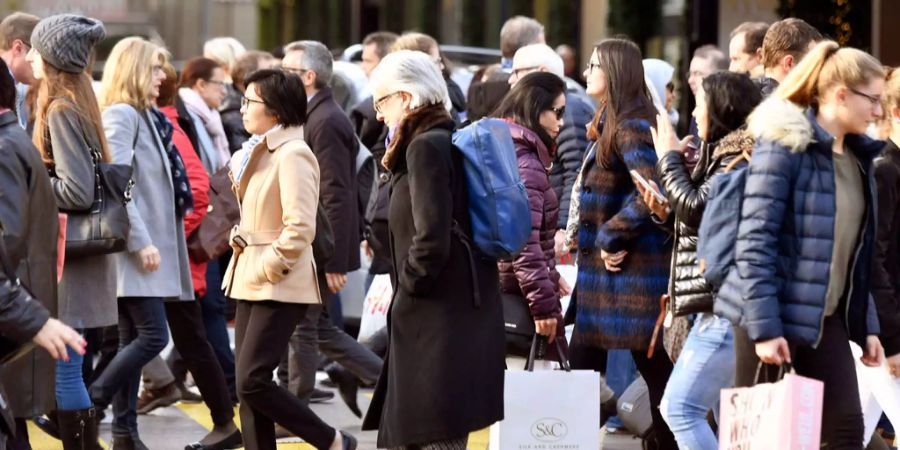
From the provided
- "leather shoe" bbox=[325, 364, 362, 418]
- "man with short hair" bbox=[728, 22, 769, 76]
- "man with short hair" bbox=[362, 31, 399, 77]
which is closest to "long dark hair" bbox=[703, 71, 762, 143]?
"man with short hair" bbox=[728, 22, 769, 76]

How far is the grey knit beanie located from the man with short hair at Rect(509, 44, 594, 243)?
2.77m

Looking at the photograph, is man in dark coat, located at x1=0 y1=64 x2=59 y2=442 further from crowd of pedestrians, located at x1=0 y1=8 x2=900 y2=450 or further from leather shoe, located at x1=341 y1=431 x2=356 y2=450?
leather shoe, located at x1=341 y1=431 x2=356 y2=450

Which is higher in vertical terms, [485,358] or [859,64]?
[859,64]

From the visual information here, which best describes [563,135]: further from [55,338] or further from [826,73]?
[55,338]

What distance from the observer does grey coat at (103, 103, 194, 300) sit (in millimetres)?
8742

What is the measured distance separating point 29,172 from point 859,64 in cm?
279

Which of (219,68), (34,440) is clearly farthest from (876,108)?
(219,68)

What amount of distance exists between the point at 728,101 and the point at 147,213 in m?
3.24

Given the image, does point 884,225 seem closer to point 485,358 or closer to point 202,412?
point 485,358

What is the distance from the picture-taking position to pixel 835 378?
6211mm

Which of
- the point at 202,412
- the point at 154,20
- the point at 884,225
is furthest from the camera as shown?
the point at 154,20

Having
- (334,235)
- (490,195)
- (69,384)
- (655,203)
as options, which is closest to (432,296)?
(490,195)

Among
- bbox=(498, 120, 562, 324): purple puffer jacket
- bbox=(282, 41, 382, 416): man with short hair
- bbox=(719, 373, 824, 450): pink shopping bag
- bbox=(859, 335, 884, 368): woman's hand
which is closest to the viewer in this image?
bbox=(719, 373, 824, 450): pink shopping bag

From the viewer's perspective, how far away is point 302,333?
381 inches
